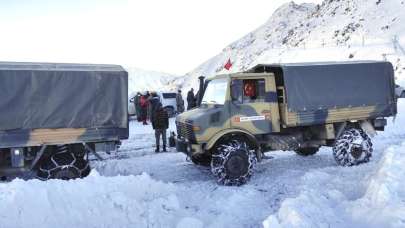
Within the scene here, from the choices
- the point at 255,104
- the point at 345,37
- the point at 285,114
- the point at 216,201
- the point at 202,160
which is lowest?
the point at 216,201

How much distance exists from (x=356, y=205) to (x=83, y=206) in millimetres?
3960

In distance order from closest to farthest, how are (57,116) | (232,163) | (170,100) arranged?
(57,116) < (232,163) < (170,100)

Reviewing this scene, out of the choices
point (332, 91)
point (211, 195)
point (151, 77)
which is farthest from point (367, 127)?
point (151, 77)

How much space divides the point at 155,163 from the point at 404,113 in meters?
12.0

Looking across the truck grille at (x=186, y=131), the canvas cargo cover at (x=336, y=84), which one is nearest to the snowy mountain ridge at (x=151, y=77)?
the canvas cargo cover at (x=336, y=84)

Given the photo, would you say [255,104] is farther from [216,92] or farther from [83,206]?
[83,206]

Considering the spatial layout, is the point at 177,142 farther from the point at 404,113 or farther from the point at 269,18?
the point at 269,18

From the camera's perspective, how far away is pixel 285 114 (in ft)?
31.9

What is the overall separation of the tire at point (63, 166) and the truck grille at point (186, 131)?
2222 mm

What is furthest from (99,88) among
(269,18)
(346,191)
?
(269,18)

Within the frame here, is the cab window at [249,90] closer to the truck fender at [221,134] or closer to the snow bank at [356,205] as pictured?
the truck fender at [221,134]

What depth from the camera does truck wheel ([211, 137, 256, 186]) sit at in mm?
8969

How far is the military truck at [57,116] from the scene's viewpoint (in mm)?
8391

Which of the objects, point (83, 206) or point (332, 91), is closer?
point (83, 206)
